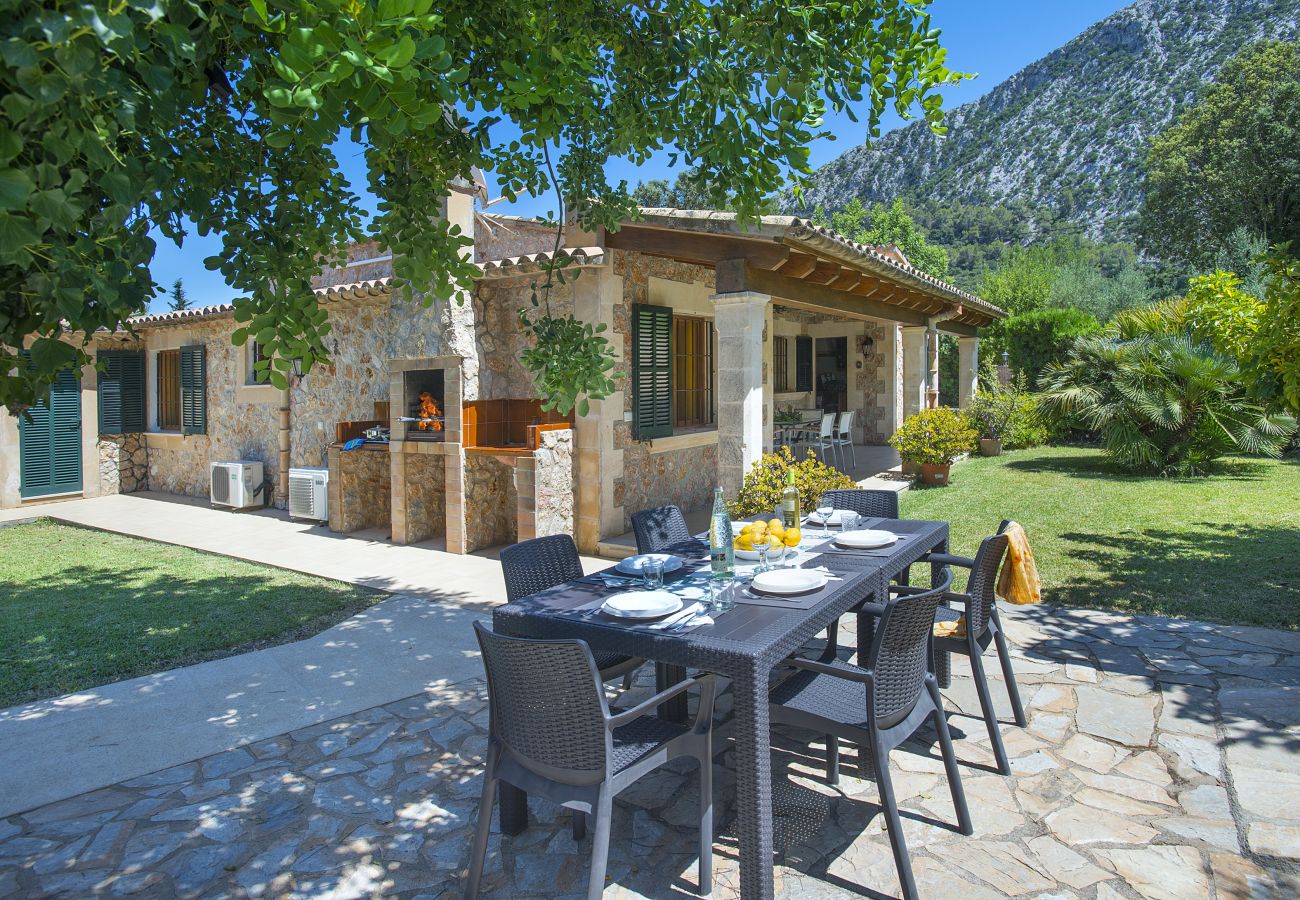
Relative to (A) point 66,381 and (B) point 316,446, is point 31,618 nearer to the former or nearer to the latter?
(B) point 316,446

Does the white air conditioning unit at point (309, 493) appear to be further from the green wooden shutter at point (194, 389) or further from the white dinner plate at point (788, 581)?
the white dinner plate at point (788, 581)

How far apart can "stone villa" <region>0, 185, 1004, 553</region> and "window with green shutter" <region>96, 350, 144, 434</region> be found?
0.12 feet

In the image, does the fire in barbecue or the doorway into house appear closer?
the fire in barbecue

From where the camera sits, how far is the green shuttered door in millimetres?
11453

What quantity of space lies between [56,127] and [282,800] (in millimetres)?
2738

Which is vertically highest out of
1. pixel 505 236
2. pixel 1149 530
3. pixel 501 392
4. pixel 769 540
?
pixel 505 236

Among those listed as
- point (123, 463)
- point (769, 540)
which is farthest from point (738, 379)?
point (123, 463)

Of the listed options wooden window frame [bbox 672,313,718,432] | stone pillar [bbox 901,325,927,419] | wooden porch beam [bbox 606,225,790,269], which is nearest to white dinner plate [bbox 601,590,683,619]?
wooden porch beam [bbox 606,225,790,269]

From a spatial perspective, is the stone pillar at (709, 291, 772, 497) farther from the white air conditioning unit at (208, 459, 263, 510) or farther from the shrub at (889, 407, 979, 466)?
the white air conditioning unit at (208, 459, 263, 510)

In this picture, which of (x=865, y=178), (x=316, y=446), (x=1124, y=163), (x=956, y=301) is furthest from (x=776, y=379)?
(x=865, y=178)

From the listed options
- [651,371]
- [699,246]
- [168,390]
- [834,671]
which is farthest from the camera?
[168,390]

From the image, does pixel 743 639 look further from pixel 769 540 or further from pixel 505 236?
pixel 505 236

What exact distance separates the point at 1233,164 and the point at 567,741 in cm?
2747

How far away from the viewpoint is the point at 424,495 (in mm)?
8531
